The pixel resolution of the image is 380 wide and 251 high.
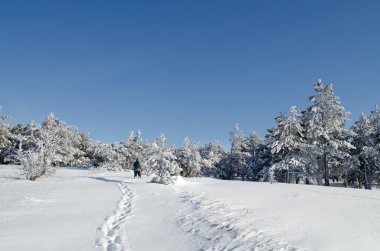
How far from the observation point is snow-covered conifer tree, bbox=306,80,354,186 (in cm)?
4334

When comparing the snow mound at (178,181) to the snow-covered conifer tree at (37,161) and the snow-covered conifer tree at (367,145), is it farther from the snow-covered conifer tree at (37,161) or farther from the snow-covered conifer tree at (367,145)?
the snow-covered conifer tree at (367,145)

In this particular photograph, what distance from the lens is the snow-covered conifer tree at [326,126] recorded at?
43344mm

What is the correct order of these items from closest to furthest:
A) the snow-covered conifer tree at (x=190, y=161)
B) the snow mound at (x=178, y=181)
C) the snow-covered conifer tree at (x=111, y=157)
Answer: the snow mound at (x=178, y=181) → the snow-covered conifer tree at (x=111, y=157) → the snow-covered conifer tree at (x=190, y=161)

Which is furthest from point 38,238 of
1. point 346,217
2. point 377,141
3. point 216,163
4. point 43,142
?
point 216,163

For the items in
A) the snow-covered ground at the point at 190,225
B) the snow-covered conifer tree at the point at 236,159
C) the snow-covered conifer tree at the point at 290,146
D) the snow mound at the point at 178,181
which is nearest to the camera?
the snow-covered ground at the point at 190,225

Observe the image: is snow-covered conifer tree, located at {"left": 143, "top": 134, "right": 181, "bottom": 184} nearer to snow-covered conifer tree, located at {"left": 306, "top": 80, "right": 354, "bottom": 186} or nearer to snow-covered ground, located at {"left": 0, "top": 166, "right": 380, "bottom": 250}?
snow-covered ground, located at {"left": 0, "top": 166, "right": 380, "bottom": 250}

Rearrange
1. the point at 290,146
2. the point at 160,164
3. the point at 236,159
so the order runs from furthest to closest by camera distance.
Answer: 1. the point at 236,159
2. the point at 290,146
3. the point at 160,164

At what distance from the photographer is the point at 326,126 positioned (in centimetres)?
4409

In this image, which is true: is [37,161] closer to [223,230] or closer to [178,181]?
[178,181]


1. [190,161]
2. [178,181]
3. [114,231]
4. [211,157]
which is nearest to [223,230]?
[114,231]

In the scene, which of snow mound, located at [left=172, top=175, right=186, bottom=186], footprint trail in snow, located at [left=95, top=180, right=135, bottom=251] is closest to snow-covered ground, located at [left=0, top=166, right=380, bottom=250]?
footprint trail in snow, located at [left=95, top=180, right=135, bottom=251]

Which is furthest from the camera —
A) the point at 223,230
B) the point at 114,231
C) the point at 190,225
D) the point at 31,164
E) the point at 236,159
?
the point at 236,159

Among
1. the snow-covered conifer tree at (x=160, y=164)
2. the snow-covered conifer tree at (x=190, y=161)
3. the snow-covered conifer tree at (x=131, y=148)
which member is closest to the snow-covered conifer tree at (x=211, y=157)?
the snow-covered conifer tree at (x=190, y=161)

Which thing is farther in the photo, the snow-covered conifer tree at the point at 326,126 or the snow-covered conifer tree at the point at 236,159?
the snow-covered conifer tree at the point at 236,159
